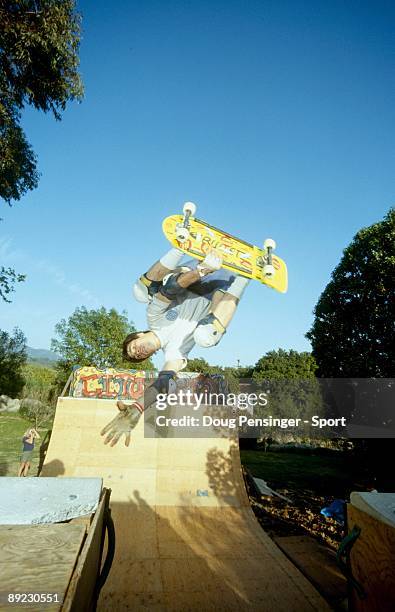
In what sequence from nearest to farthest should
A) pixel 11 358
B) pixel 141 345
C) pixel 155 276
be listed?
pixel 155 276
pixel 141 345
pixel 11 358

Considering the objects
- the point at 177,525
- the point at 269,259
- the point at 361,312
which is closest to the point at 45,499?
the point at 177,525

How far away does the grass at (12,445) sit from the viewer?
40.0 feet

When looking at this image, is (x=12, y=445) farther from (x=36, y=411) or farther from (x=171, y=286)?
(x=171, y=286)

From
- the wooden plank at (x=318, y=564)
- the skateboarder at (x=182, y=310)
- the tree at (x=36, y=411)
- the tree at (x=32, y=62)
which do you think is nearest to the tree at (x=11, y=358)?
the tree at (x=36, y=411)

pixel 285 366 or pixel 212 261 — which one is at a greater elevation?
pixel 285 366

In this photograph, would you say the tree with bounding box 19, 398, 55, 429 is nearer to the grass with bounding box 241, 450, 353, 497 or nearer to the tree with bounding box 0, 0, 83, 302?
the grass with bounding box 241, 450, 353, 497

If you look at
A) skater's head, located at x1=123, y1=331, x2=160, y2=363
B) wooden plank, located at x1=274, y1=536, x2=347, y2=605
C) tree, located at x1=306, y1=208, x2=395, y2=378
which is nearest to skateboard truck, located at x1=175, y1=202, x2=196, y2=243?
skater's head, located at x1=123, y1=331, x2=160, y2=363

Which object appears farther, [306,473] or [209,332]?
[306,473]

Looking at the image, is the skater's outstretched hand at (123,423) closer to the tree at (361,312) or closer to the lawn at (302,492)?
the lawn at (302,492)

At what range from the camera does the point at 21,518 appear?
194 centimetres

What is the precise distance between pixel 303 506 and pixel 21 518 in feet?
32.9

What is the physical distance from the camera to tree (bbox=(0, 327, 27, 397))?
981 inches

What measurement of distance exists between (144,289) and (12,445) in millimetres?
15966

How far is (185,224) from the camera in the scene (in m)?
6.80
